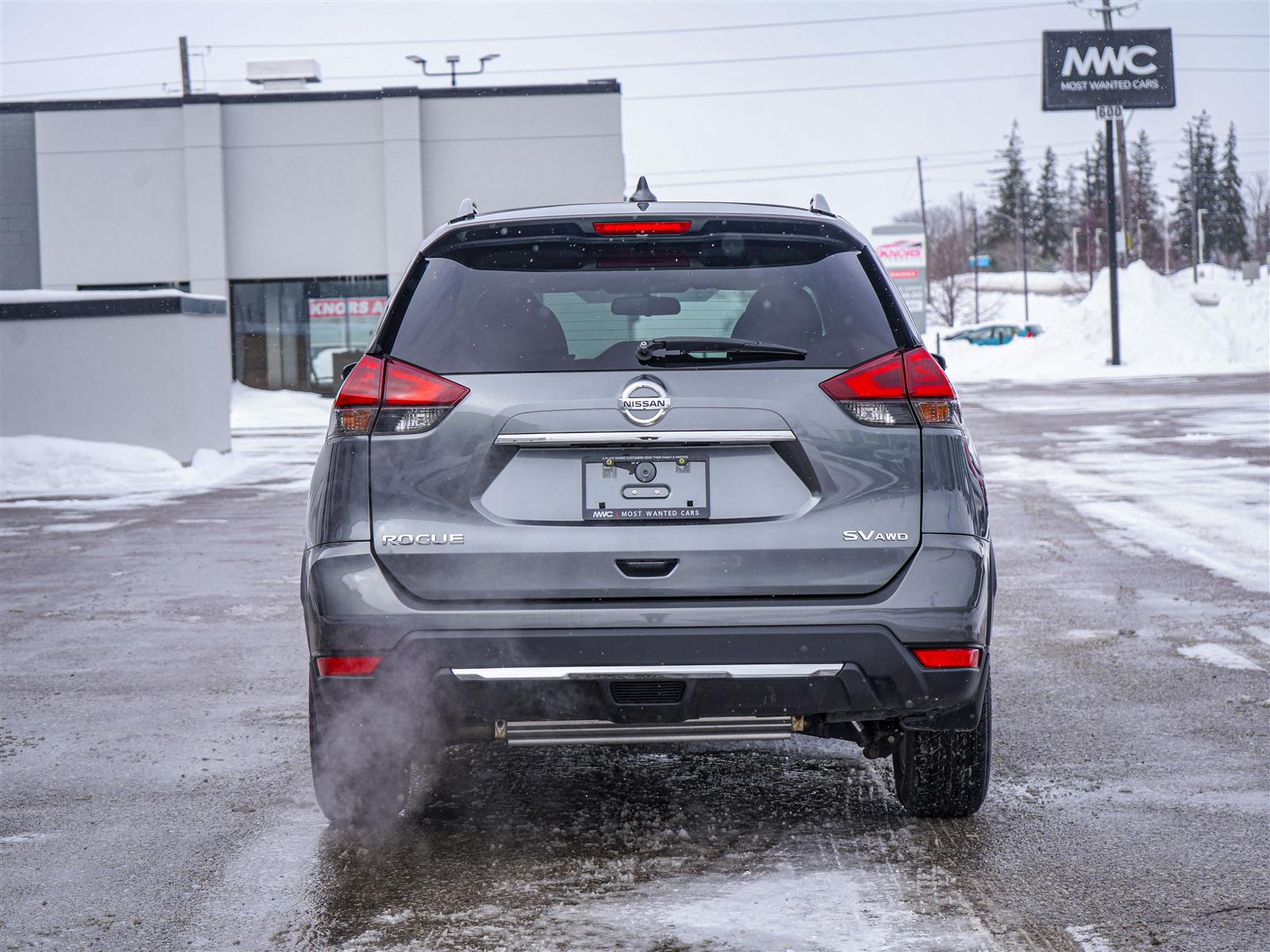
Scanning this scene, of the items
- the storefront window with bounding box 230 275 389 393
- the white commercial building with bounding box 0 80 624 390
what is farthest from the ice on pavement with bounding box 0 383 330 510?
the white commercial building with bounding box 0 80 624 390

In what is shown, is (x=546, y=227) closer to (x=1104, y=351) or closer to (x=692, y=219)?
(x=692, y=219)

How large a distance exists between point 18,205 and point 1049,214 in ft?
400

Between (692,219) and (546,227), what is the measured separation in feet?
1.27

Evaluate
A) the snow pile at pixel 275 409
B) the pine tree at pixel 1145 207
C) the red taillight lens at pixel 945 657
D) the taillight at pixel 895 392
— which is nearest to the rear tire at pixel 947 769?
the red taillight lens at pixel 945 657

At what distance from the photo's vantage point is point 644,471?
147 inches

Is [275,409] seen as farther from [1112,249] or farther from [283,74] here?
[1112,249]

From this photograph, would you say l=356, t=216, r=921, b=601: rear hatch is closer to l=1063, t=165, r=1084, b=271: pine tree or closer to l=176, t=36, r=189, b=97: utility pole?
l=176, t=36, r=189, b=97: utility pole

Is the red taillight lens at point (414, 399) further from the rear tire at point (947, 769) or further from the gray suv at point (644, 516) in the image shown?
the rear tire at point (947, 769)

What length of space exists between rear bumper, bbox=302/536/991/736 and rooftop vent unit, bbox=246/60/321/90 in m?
39.9

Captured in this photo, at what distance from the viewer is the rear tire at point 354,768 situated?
388 centimetres

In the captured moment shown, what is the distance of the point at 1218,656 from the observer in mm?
6781

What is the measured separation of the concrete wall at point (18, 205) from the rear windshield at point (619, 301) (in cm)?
3801

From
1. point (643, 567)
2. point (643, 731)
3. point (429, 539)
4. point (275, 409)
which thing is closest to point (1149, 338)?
point (275, 409)

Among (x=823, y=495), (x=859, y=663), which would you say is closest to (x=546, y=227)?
(x=823, y=495)
